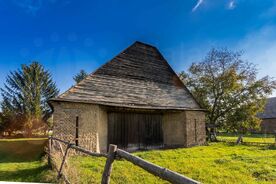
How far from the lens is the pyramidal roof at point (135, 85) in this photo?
35.1 feet

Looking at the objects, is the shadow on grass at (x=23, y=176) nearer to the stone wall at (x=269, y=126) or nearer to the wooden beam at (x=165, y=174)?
the wooden beam at (x=165, y=174)

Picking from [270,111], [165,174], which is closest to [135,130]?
[165,174]

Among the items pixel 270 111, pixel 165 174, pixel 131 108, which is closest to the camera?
pixel 165 174

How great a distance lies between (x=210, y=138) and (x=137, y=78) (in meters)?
9.93

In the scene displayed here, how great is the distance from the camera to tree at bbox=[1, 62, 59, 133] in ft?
83.9

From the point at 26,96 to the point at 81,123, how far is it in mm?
21059

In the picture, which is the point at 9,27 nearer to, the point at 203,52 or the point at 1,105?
the point at 203,52

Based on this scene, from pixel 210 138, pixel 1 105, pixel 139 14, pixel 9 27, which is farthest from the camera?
pixel 1 105

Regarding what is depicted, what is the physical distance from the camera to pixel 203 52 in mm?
19609

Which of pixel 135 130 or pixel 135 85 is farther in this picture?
pixel 135 85

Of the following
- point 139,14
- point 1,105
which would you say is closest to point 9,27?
point 139,14

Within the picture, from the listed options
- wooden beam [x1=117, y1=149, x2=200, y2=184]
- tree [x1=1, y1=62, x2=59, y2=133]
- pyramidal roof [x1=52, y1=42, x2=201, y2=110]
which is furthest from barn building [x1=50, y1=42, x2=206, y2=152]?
tree [x1=1, y1=62, x2=59, y2=133]

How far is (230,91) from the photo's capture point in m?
18.1

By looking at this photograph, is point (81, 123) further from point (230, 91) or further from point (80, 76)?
point (80, 76)
